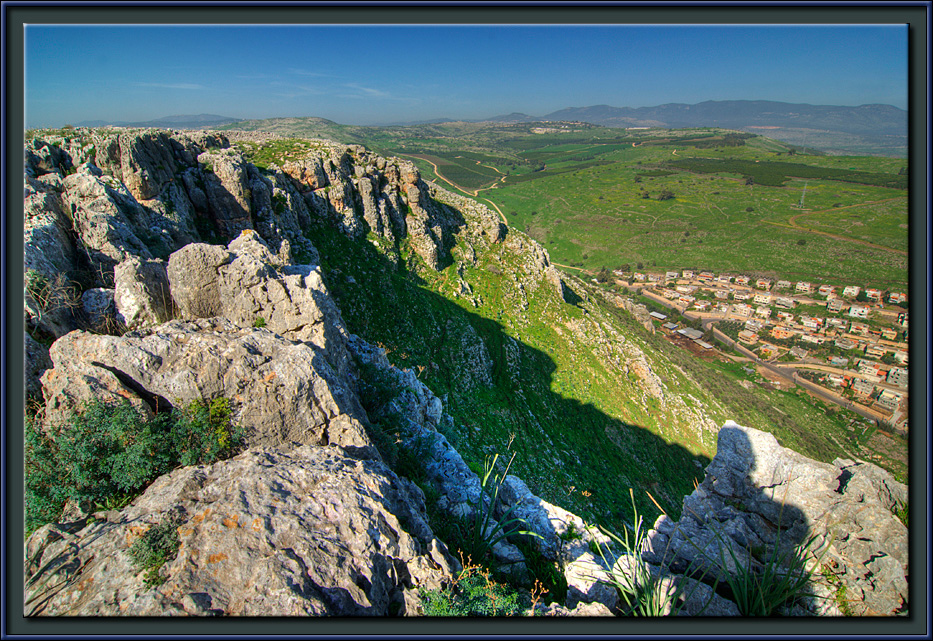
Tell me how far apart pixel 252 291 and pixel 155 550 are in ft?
22.5

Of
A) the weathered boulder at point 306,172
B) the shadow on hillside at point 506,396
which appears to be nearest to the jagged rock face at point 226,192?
the shadow on hillside at point 506,396

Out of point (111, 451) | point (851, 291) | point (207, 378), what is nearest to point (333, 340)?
point (207, 378)

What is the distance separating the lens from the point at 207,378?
24.2ft

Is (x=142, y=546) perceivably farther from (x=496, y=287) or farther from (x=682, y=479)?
(x=682, y=479)

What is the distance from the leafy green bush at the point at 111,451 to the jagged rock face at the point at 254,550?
44cm

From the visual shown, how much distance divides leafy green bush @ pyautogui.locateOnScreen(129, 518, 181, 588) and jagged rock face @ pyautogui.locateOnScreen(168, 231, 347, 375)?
5.53m

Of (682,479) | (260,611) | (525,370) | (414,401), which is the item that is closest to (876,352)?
(682,479)

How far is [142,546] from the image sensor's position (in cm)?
500

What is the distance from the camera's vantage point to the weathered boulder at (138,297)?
28.7ft

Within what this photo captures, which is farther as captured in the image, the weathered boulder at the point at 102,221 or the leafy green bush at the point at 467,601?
the weathered boulder at the point at 102,221

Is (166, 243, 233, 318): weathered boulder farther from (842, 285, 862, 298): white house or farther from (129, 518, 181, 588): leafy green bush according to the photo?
(842, 285, 862, 298): white house

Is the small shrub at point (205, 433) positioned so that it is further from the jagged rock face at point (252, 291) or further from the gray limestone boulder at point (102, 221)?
the gray limestone boulder at point (102, 221)

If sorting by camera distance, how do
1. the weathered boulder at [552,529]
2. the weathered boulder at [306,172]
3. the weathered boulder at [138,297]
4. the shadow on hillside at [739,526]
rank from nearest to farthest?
the shadow on hillside at [739,526], the weathered boulder at [138,297], the weathered boulder at [552,529], the weathered boulder at [306,172]

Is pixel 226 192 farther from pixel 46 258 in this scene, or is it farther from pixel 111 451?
pixel 111 451
